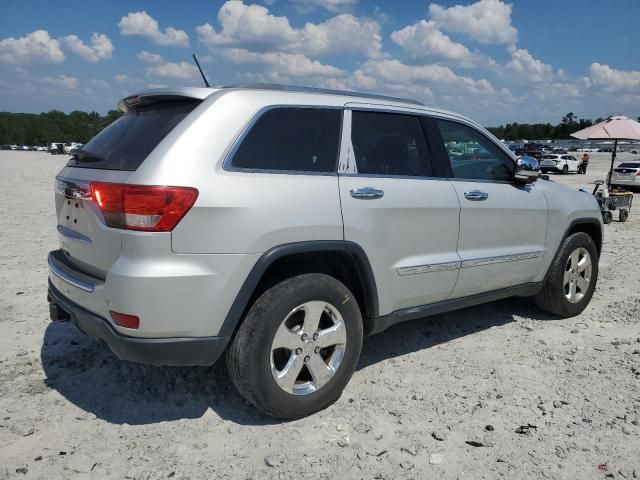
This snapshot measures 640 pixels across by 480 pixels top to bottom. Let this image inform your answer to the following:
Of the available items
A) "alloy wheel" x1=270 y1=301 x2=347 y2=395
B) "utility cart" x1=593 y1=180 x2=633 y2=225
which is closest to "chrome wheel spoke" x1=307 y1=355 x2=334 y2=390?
"alloy wheel" x1=270 y1=301 x2=347 y2=395

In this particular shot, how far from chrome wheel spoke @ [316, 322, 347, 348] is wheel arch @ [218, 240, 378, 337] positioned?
0.29 metres

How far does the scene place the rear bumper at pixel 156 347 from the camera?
2.65 metres

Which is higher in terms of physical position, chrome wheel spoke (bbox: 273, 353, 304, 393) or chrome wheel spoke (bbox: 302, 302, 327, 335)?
chrome wheel spoke (bbox: 302, 302, 327, 335)

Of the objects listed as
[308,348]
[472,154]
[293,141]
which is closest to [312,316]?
[308,348]

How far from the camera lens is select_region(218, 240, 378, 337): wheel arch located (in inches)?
110

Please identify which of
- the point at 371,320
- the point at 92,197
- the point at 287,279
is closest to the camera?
the point at 92,197

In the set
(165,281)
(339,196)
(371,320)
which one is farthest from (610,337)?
(165,281)

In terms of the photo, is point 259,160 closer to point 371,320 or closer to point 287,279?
point 287,279

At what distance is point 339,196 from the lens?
10.2 ft

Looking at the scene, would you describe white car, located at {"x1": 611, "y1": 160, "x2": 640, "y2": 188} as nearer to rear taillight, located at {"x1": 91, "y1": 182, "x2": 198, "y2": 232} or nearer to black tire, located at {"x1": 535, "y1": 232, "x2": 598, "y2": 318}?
black tire, located at {"x1": 535, "y1": 232, "x2": 598, "y2": 318}

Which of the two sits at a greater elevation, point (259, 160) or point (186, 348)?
point (259, 160)

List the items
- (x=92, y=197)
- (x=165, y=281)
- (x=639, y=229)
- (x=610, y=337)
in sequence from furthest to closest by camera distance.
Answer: (x=639, y=229) → (x=610, y=337) → (x=92, y=197) → (x=165, y=281)

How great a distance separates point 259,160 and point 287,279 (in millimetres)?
669

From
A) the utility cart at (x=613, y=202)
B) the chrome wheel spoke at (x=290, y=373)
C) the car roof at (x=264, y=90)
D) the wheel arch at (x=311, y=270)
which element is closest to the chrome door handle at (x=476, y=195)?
the car roof at (x=264, y=90)
